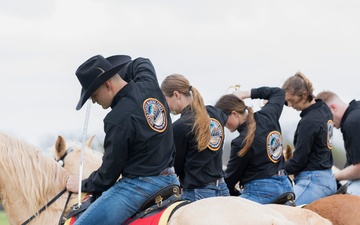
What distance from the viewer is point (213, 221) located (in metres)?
5.07

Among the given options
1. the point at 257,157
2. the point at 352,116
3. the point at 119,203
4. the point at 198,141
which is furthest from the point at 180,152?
the point at 352,116

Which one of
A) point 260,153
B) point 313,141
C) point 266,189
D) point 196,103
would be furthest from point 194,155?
point 313,141

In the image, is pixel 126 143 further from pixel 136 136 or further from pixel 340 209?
pixel 340 209

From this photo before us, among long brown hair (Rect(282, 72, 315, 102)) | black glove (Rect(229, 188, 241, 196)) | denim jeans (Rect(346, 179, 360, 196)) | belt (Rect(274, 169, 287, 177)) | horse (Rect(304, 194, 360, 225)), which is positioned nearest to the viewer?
horse (Rect(304, 194, 360, 225))

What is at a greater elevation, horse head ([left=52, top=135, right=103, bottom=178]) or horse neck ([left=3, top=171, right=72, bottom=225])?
horse head ([left=52, top=135, right=103, bottom=178])

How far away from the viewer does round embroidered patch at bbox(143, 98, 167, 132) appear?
5703 millimetres

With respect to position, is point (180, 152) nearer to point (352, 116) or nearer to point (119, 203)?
point (119, 203)

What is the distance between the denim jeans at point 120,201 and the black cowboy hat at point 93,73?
0.78m

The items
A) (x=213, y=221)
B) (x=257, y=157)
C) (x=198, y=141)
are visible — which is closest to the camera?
(x=213, y=221)

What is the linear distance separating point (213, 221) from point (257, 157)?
2737mm

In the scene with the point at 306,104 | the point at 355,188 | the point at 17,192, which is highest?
the point at 306,104

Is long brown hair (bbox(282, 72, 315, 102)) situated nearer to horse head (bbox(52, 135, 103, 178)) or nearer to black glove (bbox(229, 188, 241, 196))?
black glove (bbox(229, 188, 241, 196))

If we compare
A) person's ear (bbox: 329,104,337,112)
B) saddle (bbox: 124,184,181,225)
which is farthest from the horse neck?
person's ear (bbox: 329,104,337,112)

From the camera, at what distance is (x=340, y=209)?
683 centimetres
